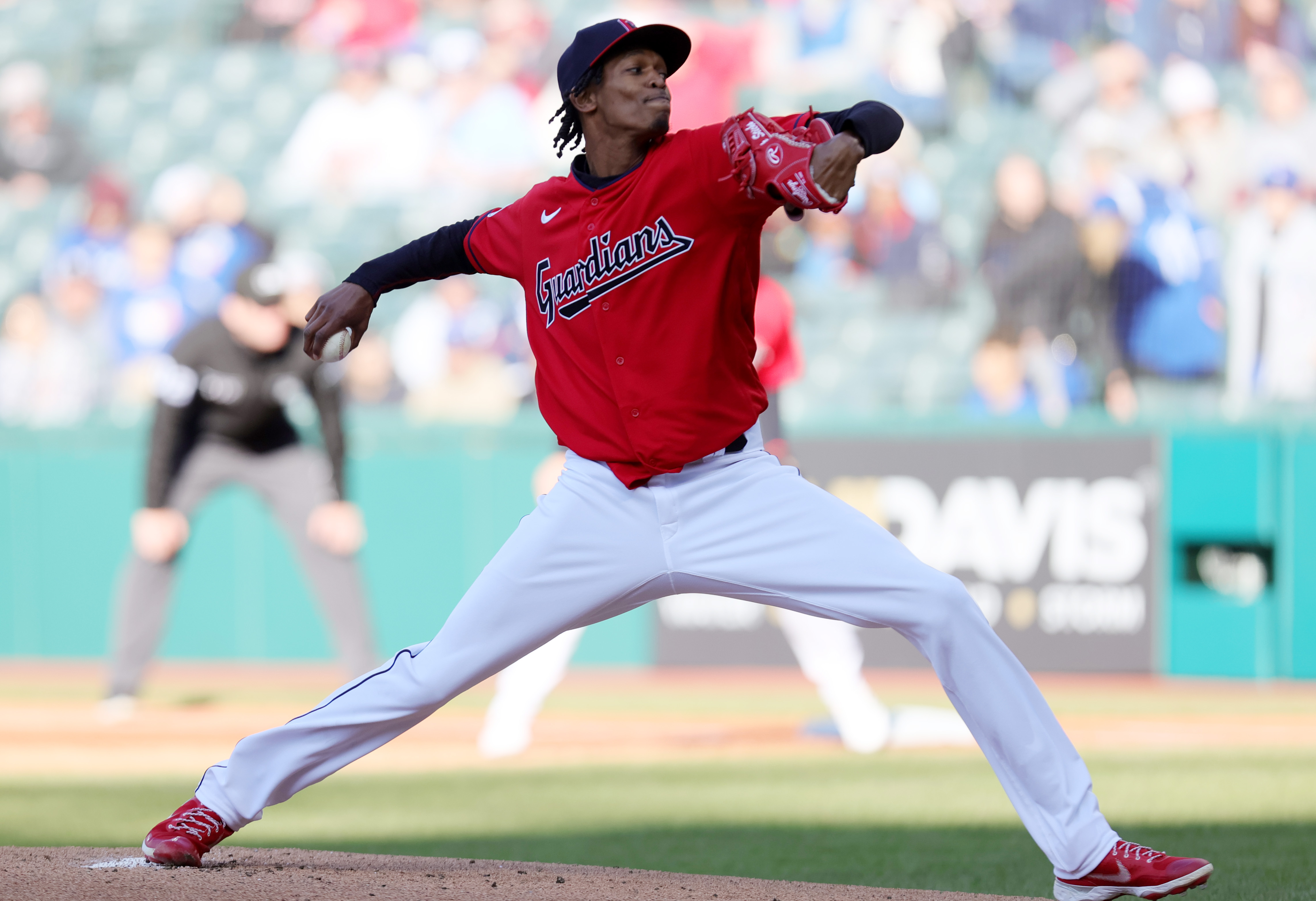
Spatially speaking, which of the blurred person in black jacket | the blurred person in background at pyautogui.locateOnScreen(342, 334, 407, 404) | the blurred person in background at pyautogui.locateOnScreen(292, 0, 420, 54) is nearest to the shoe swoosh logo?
the blurred person in black jacket

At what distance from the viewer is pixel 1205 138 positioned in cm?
1062

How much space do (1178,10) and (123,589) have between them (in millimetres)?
8484

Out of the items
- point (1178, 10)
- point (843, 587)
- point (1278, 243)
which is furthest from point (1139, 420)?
point (843, 587)

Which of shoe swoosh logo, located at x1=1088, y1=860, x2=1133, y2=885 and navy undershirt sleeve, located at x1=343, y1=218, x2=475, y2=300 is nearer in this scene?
shoe swoosh logo, located at x1=1088, y1=860, x2=1133, y2=885

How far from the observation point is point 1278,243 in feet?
32.0

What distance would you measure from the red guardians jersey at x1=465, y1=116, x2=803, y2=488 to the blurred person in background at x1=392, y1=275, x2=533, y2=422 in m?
6.59

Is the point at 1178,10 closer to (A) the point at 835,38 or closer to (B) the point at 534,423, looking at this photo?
(A) the point at 835,38

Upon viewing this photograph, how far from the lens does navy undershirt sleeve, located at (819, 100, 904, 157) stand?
9.73 feet

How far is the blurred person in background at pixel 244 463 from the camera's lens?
7.77 m

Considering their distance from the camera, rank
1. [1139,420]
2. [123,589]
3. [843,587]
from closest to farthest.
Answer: [843,587]
[123,589]
[1139,420]

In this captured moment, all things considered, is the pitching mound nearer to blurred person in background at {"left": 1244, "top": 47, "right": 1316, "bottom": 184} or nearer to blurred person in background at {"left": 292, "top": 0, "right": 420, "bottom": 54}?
blurred person in background at {"left": 1244, "top": 47, "right": 1316, "bottom": 184}

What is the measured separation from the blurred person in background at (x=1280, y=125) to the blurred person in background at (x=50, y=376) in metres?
8.27

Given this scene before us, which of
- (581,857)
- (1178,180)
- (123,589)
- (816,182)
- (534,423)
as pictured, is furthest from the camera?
(1178,180)

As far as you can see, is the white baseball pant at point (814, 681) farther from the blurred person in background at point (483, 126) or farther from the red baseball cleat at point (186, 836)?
the blurred person in background at point (483, 126)
